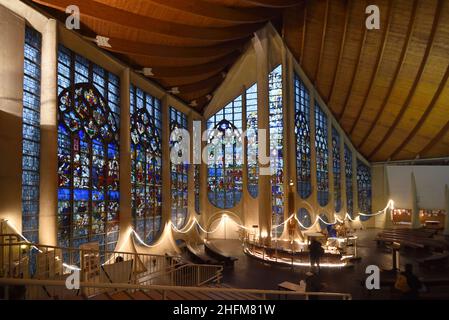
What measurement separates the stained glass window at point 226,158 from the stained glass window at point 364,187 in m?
11.9

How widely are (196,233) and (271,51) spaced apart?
11.9 m

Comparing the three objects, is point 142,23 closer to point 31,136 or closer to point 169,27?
point 169,27

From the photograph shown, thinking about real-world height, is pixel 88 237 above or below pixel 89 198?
below

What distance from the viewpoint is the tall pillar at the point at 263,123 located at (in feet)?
56.6

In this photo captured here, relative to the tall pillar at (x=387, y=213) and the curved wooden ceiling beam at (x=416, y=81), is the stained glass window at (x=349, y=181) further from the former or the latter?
the tall pillar at (x=387, y=213)

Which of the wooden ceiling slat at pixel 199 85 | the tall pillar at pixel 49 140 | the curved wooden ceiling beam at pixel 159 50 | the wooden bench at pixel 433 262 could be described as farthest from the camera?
the wooden ceiling slat at pixel 199 85

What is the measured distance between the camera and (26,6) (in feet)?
28.1

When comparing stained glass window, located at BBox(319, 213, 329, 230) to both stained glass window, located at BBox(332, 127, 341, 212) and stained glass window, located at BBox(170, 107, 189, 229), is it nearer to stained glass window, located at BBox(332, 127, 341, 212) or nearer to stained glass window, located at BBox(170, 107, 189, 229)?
stained glass window, located at BBox(332, 127, 341, 212)

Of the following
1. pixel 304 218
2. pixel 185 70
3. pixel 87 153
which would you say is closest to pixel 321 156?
pixel 304 218

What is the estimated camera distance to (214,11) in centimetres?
1114

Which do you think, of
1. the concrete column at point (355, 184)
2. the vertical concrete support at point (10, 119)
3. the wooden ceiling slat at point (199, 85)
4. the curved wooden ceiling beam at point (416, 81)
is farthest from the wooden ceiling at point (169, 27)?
the concrete column at point (355, 184)

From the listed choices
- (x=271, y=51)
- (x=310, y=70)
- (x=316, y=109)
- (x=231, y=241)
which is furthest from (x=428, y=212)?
(x=271, y=51)

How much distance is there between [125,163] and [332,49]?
517 inches

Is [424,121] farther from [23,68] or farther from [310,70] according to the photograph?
[23,68]
